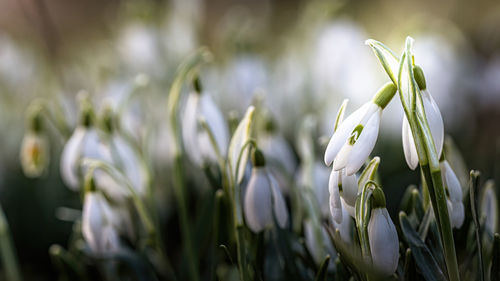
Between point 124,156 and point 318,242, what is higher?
point 124,156

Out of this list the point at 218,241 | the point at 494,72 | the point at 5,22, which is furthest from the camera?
the point at 5,22

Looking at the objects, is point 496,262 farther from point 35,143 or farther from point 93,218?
point 35,143

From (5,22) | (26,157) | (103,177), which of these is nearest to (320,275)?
(103,177)

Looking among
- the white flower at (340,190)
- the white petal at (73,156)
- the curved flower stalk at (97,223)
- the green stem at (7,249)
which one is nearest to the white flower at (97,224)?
the curved flower stalk at (97,223)

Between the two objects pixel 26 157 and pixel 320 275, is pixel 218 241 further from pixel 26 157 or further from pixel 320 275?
pixel 26 157

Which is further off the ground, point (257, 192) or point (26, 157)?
point (26, 157)

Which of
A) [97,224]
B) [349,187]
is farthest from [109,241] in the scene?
[349,187]

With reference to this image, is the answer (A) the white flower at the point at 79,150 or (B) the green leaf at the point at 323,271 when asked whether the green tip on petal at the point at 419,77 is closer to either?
(B) the green leaf at the point at 323,271
